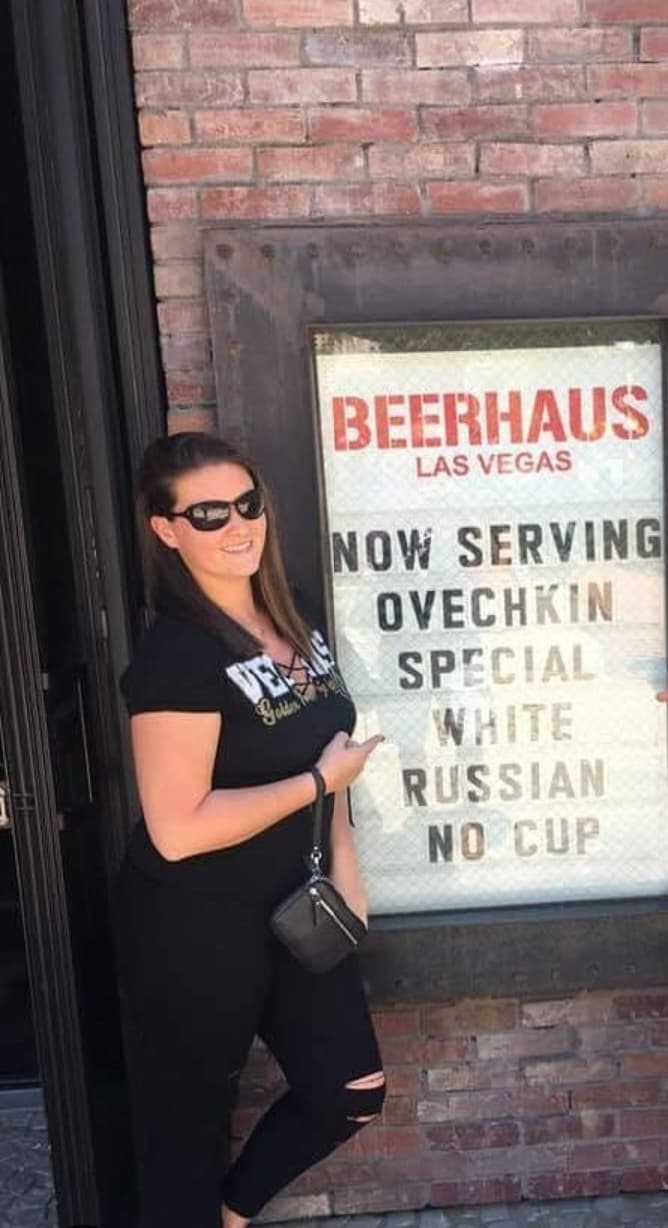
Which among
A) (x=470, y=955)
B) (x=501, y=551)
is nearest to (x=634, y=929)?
(x=470, y=955)

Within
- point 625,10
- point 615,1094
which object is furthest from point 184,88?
point 615,1094

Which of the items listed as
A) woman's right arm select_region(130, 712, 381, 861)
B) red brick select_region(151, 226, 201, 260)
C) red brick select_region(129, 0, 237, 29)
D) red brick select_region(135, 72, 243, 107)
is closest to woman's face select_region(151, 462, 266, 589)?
woman's right arm select_region(130, 712, 381, 861)

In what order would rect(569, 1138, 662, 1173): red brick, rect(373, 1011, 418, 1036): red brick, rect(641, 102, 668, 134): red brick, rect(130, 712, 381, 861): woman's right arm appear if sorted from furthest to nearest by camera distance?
rect(569, 1138, 662, 1173): red brick
rect(373, 1011, 418, 1036): red brick
rect(641, 102, 668, 134): red brick
rect(130, 712, 381, 861): woman's right arm

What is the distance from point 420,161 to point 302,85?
0.27 m

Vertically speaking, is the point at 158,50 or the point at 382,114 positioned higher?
the point at 158,50

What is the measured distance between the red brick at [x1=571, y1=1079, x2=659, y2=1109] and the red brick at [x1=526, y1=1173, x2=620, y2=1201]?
0.19 meters

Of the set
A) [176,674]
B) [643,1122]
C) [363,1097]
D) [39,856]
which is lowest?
[643,1122]

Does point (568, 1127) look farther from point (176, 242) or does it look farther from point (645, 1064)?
point (176, 242)

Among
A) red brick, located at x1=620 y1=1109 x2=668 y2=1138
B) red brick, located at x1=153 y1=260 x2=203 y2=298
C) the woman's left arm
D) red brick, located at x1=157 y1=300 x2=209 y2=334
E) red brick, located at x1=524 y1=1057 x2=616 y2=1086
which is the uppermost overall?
red brick, located at x1=153 y1=260 x2=203 y2=298

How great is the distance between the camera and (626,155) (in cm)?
209

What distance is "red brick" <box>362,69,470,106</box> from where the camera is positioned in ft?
6.69

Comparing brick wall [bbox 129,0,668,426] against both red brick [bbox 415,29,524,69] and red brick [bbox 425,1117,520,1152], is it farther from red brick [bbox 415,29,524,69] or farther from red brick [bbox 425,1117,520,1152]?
red brick [bbox 425,1117,520,1152]

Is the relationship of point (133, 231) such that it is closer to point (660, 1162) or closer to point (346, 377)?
point (346, 377)

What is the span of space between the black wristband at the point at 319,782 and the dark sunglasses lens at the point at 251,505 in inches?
17.2
